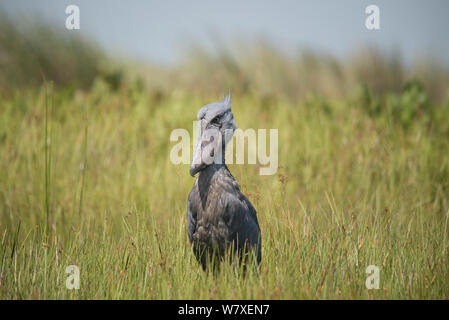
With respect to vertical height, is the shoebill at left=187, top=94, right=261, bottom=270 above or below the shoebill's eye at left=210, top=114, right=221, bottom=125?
below

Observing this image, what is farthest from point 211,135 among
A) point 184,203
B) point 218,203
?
point 184,203

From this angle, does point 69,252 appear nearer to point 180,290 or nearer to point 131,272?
point 131,272

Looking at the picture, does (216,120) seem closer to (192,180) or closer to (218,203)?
(218,203)

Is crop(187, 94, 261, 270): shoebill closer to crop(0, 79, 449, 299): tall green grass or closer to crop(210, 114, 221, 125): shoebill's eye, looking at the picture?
crop(210, 114, 221, 125): shoebill's eye

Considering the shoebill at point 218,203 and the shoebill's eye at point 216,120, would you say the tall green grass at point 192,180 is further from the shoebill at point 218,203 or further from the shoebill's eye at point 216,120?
the shoebill's eye at point 216,120

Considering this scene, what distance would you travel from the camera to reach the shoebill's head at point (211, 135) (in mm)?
2336

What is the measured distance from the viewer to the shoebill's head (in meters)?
2.34

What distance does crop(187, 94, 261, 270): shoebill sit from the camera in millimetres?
2391

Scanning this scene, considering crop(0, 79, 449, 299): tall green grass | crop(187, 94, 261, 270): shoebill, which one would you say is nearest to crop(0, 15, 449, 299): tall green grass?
crop(0, 79, 449, 299): tall green grass

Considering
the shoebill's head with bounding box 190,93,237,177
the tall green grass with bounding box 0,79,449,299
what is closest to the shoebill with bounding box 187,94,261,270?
the shoebill's head with bounding box 190,93,237,177

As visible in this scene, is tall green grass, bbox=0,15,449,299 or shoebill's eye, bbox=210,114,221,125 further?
tall green grass, bbox=0,15,449,299

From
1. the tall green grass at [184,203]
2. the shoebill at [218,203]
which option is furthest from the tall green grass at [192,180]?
the shoebill at [218,203]

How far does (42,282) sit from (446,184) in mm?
4121

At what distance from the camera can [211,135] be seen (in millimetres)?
2369
